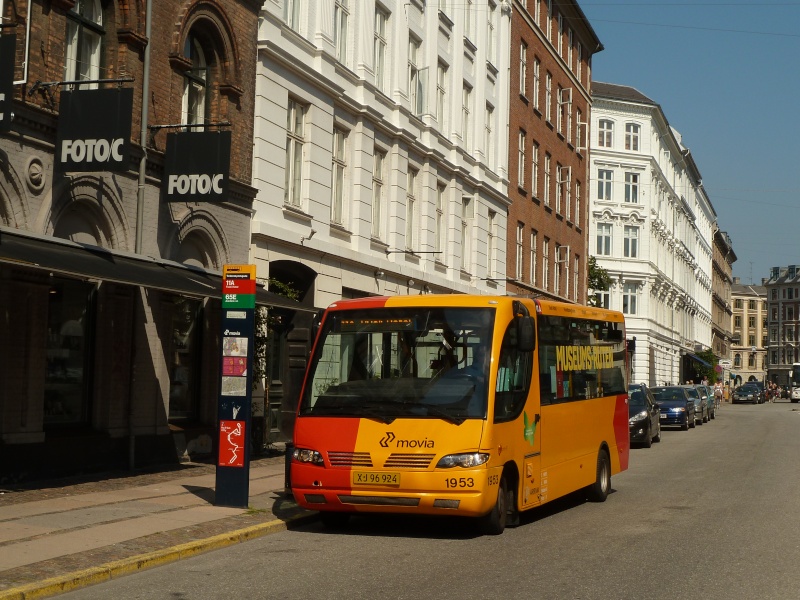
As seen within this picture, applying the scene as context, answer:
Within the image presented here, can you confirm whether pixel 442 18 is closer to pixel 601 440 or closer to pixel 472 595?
pixel 601 440

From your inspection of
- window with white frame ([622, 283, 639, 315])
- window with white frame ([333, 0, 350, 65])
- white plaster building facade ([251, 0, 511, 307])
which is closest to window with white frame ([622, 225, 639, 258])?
window with white frame ([622, 283, 639, 315])

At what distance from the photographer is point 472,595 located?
8.71 meters

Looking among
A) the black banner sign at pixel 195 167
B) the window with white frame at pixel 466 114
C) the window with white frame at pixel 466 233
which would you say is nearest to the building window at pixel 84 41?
Answer: the black banner sign at pixel 195 167

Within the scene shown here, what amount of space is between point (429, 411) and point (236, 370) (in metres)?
Result: 2.55

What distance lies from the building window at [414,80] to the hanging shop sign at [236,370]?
18201mm

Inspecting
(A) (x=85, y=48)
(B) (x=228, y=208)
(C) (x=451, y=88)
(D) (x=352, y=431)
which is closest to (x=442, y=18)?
(C) (x=451, y=88)

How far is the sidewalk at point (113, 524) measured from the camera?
9.23 metres

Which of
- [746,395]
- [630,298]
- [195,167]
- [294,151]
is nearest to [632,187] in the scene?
[630,298]

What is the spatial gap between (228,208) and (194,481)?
19.3ft

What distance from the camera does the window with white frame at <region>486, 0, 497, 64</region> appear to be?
38.6m

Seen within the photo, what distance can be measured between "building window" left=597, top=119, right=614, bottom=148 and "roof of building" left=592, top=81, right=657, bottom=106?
5.53ft

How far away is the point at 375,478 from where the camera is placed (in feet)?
38.9

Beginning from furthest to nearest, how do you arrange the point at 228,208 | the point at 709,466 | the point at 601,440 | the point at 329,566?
the point at 709,466
the point at 228,208
the point at 601,440
the point at 329,566

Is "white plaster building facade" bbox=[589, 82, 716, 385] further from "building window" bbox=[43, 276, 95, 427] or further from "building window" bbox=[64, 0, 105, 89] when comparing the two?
"building window" bbox=[43, 276, 95, 427]
